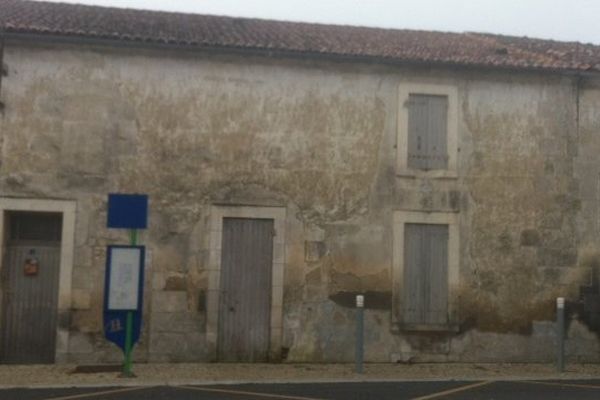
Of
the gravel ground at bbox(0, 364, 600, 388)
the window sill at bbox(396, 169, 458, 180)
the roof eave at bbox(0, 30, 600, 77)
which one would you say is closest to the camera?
the gravel ground at bbox(0, 364, 600, 388)

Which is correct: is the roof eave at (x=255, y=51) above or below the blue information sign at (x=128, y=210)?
above

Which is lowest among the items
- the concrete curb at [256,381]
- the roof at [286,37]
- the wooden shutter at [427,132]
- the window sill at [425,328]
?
the concrete curb at [256,381]

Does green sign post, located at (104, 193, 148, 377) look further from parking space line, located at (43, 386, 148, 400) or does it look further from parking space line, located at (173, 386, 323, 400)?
parking space line, located at (173, 386, 323, 400)

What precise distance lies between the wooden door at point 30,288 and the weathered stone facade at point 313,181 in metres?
0.50

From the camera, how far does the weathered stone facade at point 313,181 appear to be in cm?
1273

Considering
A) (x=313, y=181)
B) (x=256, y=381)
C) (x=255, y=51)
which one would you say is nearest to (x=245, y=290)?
(x=313, y=181)

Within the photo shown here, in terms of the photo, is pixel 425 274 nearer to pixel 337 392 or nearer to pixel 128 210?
pixel 337 392

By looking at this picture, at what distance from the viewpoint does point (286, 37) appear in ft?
46.3

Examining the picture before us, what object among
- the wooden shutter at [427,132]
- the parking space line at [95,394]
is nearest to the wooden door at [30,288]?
the parking space line at [95,394]

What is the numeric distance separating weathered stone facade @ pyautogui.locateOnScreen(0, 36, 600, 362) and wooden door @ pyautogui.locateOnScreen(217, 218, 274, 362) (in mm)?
283

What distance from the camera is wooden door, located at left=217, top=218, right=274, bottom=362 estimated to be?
1287 cm

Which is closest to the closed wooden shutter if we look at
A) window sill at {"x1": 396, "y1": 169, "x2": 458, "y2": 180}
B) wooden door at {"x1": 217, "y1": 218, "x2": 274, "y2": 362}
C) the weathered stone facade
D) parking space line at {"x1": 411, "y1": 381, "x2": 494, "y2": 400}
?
the weathered stone facade

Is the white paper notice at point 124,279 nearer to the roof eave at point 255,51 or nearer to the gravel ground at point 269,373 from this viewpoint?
the gravel ground at point 269,373

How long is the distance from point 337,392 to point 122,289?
3138 millimetres
